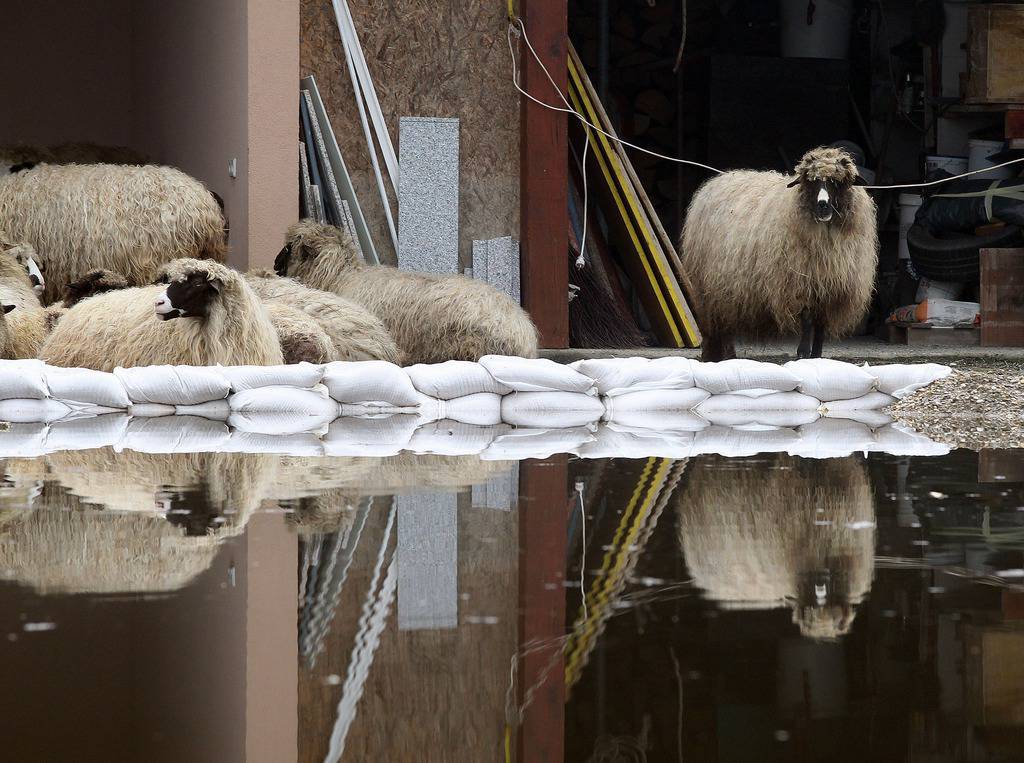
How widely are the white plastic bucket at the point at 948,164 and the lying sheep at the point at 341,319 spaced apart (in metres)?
4.98

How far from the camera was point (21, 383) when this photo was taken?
5352mm

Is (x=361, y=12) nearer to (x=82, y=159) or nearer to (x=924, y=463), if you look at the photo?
(x=82, y=159)

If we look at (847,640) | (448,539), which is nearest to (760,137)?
(448,539)

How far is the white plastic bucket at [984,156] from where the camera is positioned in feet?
30.5

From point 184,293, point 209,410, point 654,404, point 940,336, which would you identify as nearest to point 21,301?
point 184,293

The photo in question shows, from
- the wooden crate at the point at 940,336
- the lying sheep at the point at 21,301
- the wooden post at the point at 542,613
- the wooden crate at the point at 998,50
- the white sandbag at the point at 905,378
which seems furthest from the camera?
the wooden crate at the point at 998,50

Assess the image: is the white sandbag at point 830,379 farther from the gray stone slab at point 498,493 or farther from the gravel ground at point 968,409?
the gray stone slab at point 498,493

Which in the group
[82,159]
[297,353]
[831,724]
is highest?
[82,159]

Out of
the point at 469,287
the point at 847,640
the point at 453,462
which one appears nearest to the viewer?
the point at 847,640

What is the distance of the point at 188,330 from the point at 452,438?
60.5 inches

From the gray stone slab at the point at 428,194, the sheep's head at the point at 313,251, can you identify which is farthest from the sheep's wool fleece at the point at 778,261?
the sheep's head at the point at 313,251

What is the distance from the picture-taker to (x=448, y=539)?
3137mm

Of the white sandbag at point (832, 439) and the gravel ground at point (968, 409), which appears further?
the gravel ground at point (968, 409)

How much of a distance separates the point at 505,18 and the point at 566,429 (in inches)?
146
